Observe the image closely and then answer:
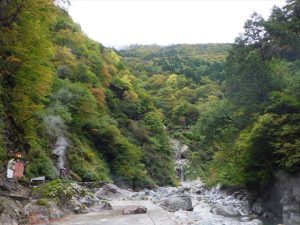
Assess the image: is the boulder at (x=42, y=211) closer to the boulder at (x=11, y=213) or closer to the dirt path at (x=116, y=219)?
the boulder at (x=11, y=213)

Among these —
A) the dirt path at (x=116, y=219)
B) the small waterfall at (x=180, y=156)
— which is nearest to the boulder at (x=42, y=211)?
the dirt path at (x=116, y=219)

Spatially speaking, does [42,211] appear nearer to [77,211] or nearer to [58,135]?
[77,211]

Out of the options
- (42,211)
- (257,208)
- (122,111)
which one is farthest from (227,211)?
(122,111)

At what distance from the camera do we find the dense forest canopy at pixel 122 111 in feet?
62.1

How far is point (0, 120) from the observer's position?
1930 centimetres

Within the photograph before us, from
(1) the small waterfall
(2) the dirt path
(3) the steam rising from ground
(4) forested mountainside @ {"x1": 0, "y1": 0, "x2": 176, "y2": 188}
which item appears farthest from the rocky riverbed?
(1) the small waterfall

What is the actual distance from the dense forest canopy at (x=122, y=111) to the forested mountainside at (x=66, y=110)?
0.08 metres

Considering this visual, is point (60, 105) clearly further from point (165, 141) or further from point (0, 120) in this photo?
point (165, 141)

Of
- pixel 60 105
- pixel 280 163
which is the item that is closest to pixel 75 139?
pixel 60 105

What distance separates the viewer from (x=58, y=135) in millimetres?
35719

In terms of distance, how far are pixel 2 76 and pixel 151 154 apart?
3920cm

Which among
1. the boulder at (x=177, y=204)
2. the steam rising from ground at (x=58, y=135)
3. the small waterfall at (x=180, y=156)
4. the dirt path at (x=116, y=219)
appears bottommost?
the small waterfall at (x=180, y=156)

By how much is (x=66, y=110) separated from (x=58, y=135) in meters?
3.02

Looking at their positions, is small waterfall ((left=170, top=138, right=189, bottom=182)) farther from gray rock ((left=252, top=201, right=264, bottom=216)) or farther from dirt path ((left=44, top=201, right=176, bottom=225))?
dirt path ((left=44, top=201, right=176, bottom=225))
